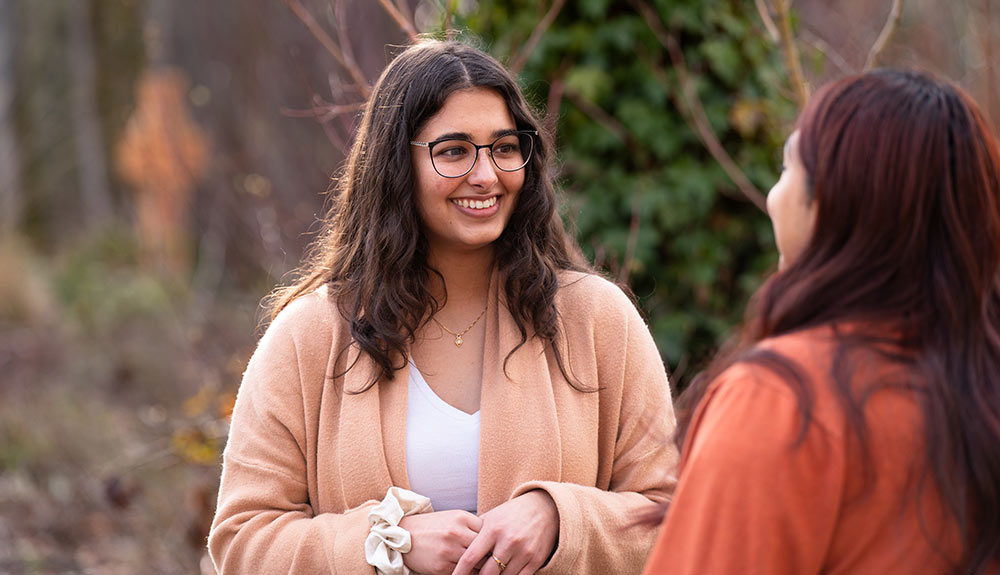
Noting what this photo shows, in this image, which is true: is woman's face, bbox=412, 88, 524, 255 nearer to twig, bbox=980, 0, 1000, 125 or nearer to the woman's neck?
the woman's neck

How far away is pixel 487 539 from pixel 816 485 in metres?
0.99

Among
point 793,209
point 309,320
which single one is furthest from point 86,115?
point 793,209

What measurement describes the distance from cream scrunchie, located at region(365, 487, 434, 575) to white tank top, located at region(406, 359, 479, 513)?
0.08 m

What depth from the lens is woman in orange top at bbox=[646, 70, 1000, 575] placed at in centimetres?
140

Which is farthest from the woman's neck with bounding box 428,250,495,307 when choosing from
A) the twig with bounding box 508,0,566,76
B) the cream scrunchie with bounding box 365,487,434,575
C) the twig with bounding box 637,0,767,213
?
the twig with bounding box 637,0,767,213

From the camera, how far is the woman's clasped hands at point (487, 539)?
2.22m

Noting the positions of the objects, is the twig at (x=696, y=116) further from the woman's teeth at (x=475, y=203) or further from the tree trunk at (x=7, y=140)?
the tree trunk at (x=7, y=140)

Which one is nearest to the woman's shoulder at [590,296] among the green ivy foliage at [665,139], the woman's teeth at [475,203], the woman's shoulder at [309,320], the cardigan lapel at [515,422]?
the cardigan lapel at [515,422]

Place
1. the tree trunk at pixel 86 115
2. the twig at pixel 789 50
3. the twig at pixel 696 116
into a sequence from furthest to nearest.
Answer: the tree trunk at pixel 86 115, the twig at pixel 696 116, the twig at pixel 789 50

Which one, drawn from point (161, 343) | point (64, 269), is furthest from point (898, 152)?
point (64, 269)

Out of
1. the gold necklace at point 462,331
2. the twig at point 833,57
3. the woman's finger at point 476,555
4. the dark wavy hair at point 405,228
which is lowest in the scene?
the woman's finger at point 476,555

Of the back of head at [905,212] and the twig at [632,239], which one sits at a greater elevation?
the back of head at [905,212]

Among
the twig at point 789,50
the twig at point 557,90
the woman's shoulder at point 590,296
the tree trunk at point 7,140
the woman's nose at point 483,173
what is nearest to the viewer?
the woman's nose at point 483,173

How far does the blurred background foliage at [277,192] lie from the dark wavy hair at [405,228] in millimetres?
576
